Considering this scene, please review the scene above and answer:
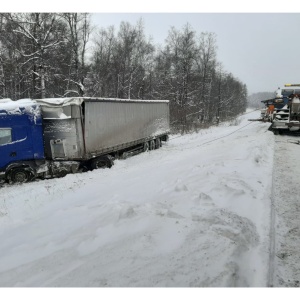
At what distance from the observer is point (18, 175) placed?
10758mm

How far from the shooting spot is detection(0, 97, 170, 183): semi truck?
10.5m

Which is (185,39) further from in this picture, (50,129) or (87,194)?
(87,194)

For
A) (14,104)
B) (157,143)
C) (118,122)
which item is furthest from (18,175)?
(157,143)

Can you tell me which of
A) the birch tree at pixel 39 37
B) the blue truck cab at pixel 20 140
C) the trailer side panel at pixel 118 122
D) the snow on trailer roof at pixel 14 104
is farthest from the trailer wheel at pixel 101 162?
the birch tree at pixel 39 37

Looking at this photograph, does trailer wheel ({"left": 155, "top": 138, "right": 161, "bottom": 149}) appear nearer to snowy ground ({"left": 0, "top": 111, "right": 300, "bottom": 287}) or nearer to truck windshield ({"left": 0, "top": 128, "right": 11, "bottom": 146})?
truck windshield ({"left": 0, "top": 128, "right": 11, "bottom": 146})

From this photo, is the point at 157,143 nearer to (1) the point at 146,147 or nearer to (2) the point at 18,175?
(1) the point at 146,147

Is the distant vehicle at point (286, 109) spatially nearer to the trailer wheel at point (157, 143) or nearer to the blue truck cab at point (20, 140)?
the trailer wheel at point (157, 143)

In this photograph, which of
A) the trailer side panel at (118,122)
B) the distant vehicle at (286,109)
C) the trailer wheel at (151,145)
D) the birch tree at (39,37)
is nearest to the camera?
the trailer side panel at (118,122)

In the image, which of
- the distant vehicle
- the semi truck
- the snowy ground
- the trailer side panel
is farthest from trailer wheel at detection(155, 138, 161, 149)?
the snowy ground

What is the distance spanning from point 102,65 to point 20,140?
32.4 meters

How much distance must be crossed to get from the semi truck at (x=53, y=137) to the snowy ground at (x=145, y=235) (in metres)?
3.31

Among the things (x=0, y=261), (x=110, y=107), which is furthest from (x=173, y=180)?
(x=110, y=107)

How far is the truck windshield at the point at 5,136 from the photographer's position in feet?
34.2

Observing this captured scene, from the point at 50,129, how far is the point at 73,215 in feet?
21.3
